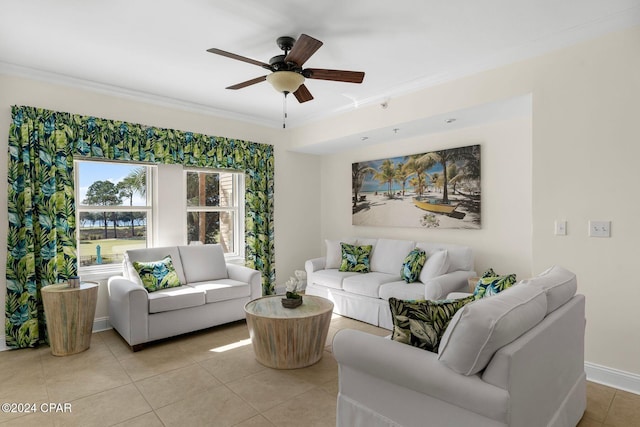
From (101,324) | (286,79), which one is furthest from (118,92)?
(101,324)

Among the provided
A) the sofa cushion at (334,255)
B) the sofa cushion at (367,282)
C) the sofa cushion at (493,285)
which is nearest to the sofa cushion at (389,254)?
the sofa cushion at (367,282)

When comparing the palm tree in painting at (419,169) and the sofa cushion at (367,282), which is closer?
the sofa cushion at (367,282)

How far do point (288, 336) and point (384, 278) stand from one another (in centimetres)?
169

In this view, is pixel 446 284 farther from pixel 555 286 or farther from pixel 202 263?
pixel 202 263

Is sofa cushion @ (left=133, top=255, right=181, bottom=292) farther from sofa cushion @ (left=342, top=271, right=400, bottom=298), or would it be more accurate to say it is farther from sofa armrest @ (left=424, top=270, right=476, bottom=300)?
sofa armrest @ (left=424, top=270, right=476, bottom=300)

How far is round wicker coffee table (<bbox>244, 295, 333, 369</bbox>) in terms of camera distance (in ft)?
9.73

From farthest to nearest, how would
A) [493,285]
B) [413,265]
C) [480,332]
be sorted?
1. [413,265]
2. [493,285]
3. [480,332]

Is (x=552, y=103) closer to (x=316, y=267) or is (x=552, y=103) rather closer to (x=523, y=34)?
(x=523, y=34)

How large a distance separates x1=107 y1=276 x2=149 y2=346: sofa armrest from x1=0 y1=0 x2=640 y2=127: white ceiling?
7.07 feet

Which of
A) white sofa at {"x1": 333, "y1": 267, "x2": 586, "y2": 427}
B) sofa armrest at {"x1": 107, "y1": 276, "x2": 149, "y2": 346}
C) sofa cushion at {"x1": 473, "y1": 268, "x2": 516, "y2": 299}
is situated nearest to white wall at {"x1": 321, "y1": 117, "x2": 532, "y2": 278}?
sofa cushion at {"x1": 473, "y1": 268, "x2": 516, "y2": 299}

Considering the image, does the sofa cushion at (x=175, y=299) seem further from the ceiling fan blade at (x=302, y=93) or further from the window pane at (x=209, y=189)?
the ceiling fan blade at (x=302, y=93)

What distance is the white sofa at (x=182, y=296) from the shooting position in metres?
3.40

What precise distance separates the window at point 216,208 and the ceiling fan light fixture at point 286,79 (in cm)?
A: 235

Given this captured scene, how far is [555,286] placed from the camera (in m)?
1.95
